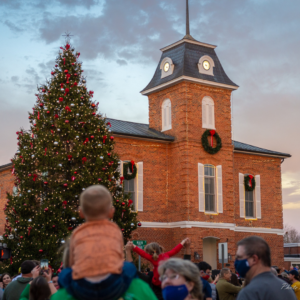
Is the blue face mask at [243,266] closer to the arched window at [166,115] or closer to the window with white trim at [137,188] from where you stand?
the window with white trim at [137,188]

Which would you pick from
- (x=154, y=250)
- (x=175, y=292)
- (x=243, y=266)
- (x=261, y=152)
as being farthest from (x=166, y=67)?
(x=175, y=292)

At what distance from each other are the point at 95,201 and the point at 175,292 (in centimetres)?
105

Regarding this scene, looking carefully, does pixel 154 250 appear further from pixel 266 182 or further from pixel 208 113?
pixel 266 182

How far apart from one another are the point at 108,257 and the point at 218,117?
87.0 feet

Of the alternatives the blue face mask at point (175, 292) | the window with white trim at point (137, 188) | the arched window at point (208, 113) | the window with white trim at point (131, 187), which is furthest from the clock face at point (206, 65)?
the blue face mask at point (175, 292)

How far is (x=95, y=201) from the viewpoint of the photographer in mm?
3312

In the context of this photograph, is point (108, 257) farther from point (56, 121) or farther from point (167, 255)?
point (56, 121)

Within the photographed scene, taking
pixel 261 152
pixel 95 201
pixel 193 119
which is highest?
pixel 193 119

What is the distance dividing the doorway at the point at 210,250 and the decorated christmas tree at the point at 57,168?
35.3ft

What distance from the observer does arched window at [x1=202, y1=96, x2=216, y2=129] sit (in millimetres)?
28828

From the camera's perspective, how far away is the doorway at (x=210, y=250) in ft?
94.1

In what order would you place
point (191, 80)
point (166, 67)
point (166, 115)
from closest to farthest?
point (191, 80) < point (166, 115) < point (166, 67)

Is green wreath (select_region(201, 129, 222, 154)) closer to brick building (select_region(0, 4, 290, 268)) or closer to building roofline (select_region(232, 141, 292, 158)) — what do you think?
brick building (select_region(0, 4, 290, 268))

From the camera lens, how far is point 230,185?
29.3 meters
